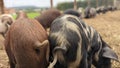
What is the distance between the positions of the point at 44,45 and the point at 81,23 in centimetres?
65

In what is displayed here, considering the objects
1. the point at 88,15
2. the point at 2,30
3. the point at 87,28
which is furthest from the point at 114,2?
the point at 87,28

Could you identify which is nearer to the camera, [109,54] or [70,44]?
[70,44]

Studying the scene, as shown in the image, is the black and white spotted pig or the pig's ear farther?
the pig's ear

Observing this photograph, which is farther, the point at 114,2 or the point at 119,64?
the point at 114,2

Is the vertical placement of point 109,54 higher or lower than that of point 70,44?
lower

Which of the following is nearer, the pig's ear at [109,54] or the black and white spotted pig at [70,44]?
the black and white spotted pig at [70,44]

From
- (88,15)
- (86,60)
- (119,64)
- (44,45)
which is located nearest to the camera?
(44,45)

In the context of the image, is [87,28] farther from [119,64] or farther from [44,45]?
[119,64]

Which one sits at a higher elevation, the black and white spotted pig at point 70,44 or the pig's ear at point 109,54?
the black and white spotted pig at point 70,44

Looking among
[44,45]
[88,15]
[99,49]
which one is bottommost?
[88,15]

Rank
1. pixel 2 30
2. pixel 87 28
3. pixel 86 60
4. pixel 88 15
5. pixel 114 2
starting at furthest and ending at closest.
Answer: pixel 114 2 < pixel 88 15 < pixel 2 30 < pixel 87 28 < pixel 86 60

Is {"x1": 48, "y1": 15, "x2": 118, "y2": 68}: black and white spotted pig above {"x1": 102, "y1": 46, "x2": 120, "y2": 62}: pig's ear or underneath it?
above

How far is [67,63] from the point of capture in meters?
3.43

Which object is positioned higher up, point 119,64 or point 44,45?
point 44,45
